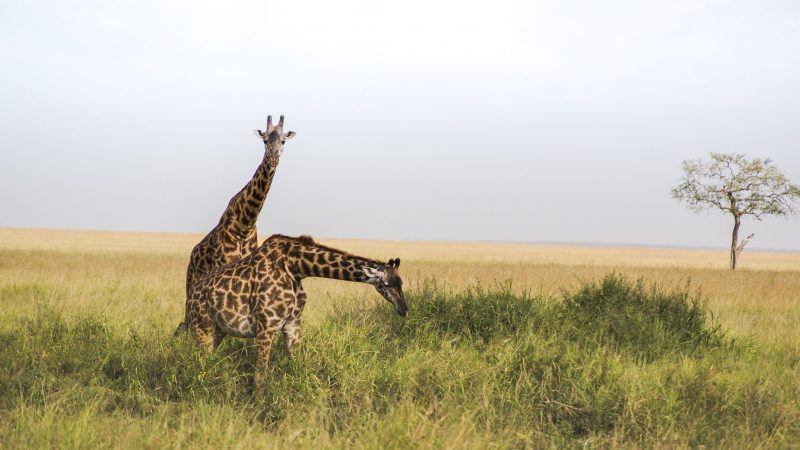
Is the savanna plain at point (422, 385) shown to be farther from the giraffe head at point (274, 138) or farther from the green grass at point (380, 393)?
the giraffe head at point (274, 138)

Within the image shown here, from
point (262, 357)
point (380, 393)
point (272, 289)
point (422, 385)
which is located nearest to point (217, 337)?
point (262, 357)

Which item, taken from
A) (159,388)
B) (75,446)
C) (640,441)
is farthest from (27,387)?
(640,441)

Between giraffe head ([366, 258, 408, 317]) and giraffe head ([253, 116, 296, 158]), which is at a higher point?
giraffe head ([253, 116, 296, 158])

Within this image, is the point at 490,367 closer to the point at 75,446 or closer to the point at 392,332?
the point at 392,332

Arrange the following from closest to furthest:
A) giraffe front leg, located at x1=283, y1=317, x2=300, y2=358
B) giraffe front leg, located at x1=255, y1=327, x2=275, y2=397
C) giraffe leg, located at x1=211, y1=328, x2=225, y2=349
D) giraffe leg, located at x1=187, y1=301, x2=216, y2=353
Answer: giraffe front leg, located at x1=255, y1=327, x2=275, y2=397
giraffe front leg, located at x1=283, y1=317, x2=300, y2=358
giraffe leg, located at x1=187, y1=301, x2=216, y2=353
giraffe leg, located at x1=211, y1=328, x2=225, y2=349

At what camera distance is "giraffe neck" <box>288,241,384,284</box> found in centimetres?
723

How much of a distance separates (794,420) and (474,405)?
3.04 metres

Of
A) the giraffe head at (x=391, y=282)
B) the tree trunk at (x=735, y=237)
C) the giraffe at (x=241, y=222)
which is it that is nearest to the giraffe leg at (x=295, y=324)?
the giraffe head at (x=391, y=282)

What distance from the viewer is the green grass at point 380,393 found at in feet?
19.2

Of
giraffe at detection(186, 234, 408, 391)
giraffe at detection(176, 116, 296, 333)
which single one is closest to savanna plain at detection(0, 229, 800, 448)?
giraffe at detection(186, 234, 408, 391)

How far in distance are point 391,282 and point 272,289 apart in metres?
1.20

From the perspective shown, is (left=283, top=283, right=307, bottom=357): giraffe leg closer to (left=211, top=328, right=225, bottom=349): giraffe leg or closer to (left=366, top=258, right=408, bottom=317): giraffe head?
(left=366, top=258, right=408, bottom=317): giraffe head

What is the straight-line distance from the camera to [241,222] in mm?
8914

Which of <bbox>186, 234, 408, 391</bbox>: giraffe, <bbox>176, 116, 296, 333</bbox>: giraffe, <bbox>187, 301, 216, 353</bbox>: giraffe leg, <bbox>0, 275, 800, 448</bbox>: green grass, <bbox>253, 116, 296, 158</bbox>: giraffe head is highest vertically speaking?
<bbox>253, 116, 296, 158</bbox>: giraffe head
